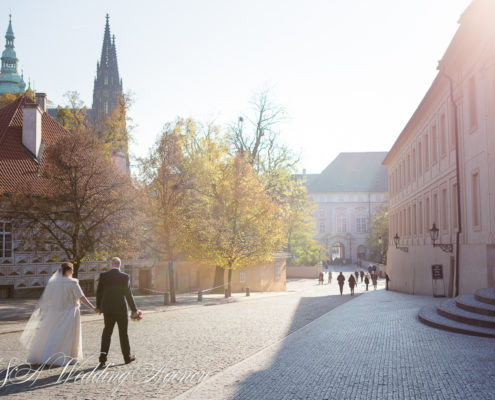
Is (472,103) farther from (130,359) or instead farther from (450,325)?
(130,359)

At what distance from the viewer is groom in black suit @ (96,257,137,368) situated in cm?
985

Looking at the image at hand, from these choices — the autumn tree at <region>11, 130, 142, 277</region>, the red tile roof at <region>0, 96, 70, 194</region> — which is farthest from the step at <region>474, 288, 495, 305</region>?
the red tile roof at <region>0, 96, 70, 194</region>

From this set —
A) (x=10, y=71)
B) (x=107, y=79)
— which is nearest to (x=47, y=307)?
(x=107, y=79)

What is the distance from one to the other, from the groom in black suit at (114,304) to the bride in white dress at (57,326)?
0.27 meters

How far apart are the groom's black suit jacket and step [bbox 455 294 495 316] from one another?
820cm

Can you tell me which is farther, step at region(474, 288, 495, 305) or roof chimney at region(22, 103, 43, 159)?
roof chimney at region(22, 103, 43, 159)

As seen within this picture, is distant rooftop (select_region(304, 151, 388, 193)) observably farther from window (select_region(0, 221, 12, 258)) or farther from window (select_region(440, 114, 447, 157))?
Result: window (select_region(0, 221, 12, 258))

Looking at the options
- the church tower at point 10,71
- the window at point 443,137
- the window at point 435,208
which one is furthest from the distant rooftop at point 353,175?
the window at point 443,137

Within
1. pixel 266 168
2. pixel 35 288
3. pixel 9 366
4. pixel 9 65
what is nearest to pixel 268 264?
pixel 266 168

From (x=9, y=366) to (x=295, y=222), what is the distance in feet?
197

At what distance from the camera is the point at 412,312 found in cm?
1823

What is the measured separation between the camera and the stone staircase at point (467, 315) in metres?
12.7

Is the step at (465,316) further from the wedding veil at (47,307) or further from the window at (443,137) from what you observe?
the window at (443,137)

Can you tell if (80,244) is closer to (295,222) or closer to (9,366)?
(9,366)
